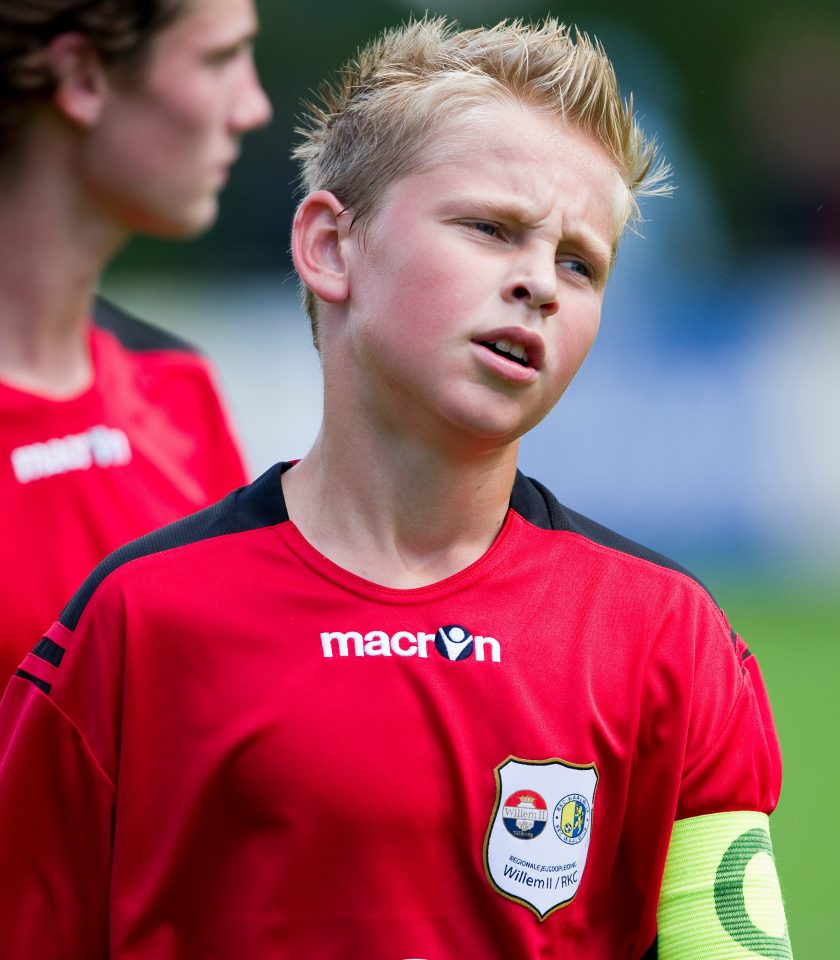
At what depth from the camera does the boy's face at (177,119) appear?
2539 mm

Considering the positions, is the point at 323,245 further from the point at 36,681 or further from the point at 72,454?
the point at 72,454

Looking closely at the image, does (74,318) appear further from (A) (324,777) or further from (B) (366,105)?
(A) (324,777)

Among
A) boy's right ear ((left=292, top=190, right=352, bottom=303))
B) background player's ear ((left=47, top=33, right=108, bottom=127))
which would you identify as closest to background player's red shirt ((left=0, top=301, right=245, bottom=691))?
background player's ear ((left=47, top=33, right=108, bottom=127))

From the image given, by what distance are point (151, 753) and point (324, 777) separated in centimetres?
22

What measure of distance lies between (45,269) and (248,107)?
0.47 m

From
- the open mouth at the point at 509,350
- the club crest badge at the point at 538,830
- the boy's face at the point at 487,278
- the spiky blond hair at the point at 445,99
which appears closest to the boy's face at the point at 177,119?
the spiky blond hair at the point at 445,99

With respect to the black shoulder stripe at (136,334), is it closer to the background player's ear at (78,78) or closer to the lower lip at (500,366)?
the background player's ear at (78,78)

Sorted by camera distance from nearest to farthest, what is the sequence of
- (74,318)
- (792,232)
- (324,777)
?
(324,777), (74,318), (792,232)

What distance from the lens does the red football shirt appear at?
5.88 feet

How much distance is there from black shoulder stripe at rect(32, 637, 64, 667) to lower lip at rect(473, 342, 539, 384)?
65 cm

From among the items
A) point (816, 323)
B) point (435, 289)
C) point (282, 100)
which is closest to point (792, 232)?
point (816, 323)

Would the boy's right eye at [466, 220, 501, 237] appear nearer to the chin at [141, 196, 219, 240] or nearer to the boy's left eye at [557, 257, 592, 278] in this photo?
the boy's left eye at [557, 257, 592, 278]

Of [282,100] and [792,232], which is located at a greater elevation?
[282,100]

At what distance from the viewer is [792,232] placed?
10.2 meters
